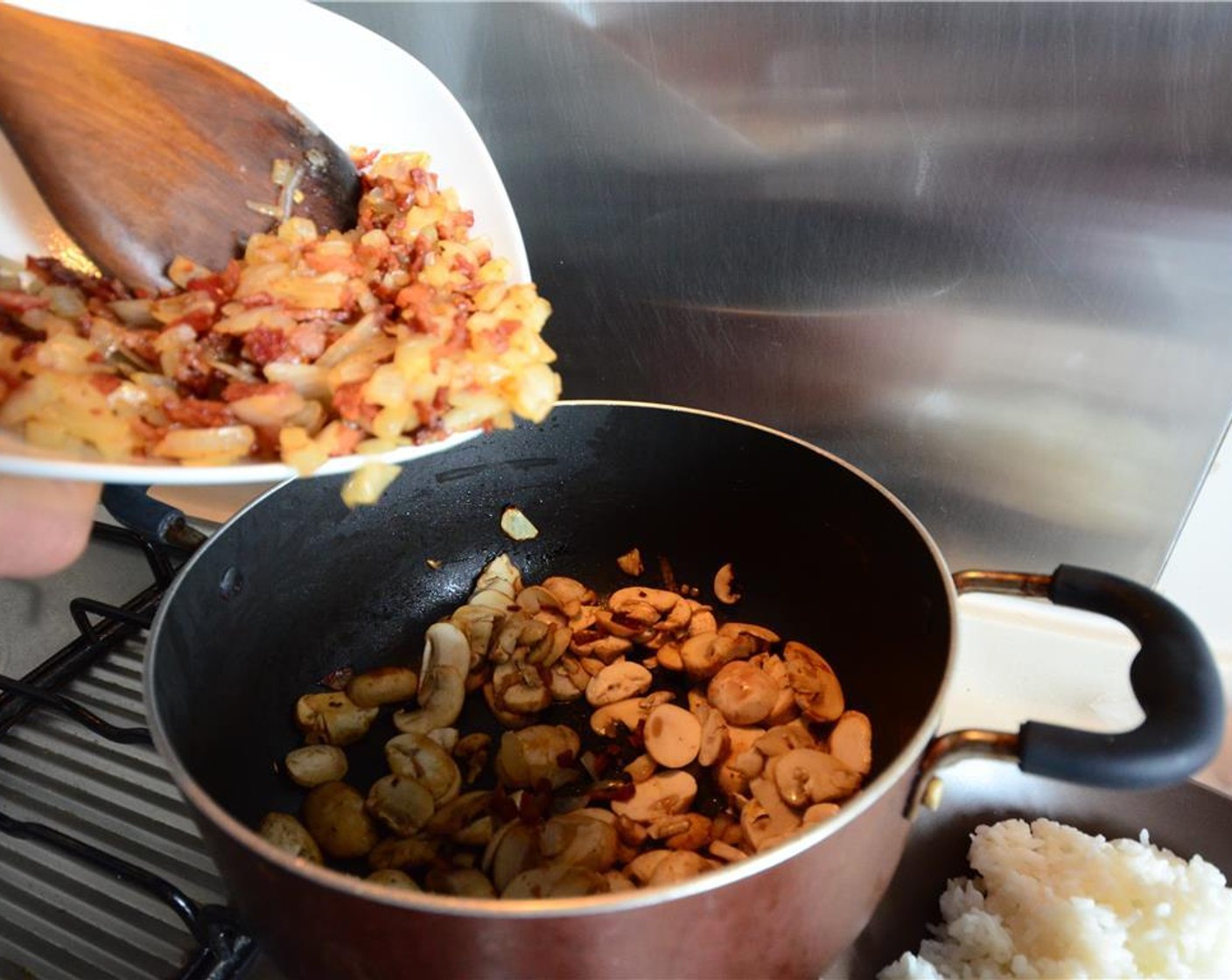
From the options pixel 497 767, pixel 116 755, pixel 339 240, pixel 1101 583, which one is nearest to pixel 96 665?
pixel 116 755

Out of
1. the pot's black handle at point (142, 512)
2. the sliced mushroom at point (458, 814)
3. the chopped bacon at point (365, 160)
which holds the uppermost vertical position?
the chopped bacon at point (365, 160)

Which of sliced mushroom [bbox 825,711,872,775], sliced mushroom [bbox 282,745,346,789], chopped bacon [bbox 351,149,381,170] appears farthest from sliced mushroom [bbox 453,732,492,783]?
chopped bacon [bbox 351,149,381,170]

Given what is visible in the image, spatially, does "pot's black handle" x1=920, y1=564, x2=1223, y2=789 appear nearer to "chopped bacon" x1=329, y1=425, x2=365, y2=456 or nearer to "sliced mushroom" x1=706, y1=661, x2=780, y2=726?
"sliced mushroom" x1=706, y1=661, x2=780, y2=726

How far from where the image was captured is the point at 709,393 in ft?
3.34

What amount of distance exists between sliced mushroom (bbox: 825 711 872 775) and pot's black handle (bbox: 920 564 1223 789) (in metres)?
0.22

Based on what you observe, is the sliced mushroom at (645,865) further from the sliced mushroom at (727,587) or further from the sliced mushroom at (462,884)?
the sliced mushroom at (727,587)

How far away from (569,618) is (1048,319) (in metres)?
0.55

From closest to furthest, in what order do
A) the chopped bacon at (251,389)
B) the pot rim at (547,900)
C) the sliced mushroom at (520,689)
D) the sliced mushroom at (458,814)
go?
the pot rim at (547,900) → the chopped bacon at (251,389) → the sliced mushroom at (458,814) → the sliced mushroom at (520,689)

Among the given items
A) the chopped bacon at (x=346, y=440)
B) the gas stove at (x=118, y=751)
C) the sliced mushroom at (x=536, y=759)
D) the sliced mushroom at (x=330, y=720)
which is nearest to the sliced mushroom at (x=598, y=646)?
the sliced mushroom at (x=536, y=759)

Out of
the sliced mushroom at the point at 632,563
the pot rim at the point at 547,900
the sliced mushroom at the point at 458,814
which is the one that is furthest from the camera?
the sliced mushroom at the point at 632,563

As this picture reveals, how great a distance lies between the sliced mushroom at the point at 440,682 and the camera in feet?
2.86

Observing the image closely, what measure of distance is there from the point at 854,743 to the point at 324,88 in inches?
28.2

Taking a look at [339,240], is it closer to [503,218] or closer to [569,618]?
[503,218]

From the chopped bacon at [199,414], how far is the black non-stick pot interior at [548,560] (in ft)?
0.59
